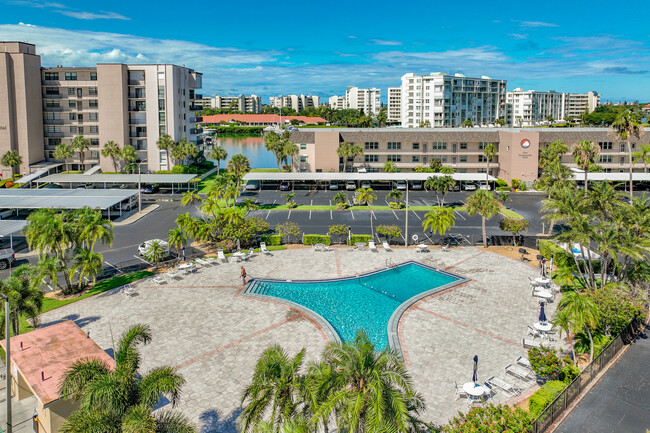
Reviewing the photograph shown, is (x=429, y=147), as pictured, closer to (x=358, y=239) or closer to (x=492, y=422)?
(x=358, y=239)

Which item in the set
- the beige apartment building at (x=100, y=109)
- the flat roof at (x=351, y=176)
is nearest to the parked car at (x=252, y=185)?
the flat roof at (x=351, y=176)

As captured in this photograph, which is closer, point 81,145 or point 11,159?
point 11,159

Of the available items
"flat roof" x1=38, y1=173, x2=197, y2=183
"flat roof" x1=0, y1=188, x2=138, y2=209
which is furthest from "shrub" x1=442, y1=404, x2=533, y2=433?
"flat roof" x1=38, y1=173, x2=197, y2=183

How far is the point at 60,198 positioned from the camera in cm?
5475

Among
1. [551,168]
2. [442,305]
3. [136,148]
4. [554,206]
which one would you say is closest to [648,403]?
[442,305]

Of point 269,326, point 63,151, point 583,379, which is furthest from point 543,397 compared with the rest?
point 63,151

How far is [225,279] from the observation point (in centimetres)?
3500

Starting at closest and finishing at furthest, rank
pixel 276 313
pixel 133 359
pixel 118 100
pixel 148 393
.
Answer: pixel 148 393 → pixel 133 359 → pixel 276 313 → pixel 118 100

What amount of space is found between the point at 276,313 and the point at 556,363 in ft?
49.0

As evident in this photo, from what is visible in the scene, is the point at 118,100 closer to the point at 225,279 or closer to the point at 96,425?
the point at 225,279

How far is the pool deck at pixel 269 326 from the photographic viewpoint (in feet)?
69.6

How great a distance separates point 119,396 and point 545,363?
1675 cm

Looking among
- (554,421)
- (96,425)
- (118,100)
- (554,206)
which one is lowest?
(554,421)

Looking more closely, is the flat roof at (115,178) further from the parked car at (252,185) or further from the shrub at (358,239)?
the shrub at (358,239)
